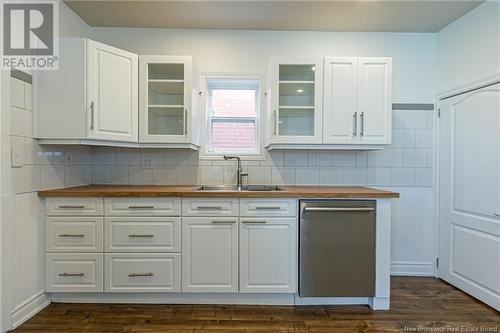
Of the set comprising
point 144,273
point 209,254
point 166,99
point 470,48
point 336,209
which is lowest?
point 144,273

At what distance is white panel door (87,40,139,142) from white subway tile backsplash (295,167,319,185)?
164 cm

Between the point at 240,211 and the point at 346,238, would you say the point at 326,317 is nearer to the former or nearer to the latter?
the point at 346,238

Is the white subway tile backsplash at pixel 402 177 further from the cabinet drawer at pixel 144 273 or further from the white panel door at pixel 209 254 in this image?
the cabinet drawer at pixel 144 273

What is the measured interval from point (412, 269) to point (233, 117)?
8.20ft

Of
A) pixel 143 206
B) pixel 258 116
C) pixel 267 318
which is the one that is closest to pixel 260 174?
pixel 258 116

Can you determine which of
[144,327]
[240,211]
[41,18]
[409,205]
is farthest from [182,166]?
[409,205]

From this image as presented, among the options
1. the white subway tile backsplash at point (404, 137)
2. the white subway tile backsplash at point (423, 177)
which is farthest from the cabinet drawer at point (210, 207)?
the white subway tile backsplash at point (423, 177)

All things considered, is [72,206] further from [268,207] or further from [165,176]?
[268,207]

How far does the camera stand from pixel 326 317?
7.28 ft

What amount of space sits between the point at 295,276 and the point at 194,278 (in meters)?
0.82

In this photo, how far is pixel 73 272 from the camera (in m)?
2.30

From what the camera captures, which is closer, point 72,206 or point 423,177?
point 72,206

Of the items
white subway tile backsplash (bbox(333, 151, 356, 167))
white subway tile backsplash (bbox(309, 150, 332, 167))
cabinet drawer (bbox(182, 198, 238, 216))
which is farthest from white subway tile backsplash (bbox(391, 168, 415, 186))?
cabinet drawer (bbox(182, 198, 238, 216))

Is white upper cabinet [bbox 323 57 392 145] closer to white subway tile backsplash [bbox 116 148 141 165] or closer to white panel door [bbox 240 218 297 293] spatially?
white panel door [bbox 240 218 297 293]
